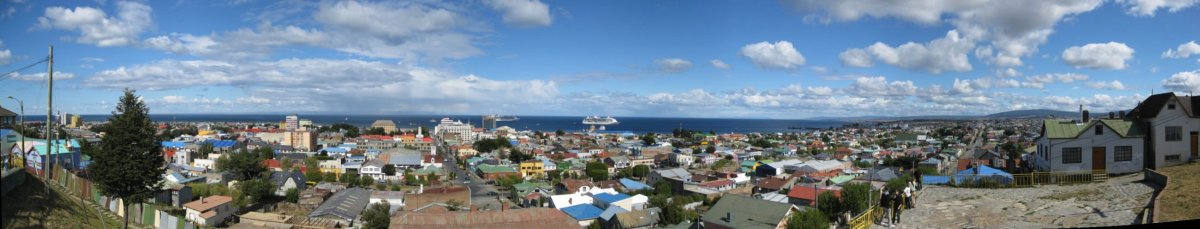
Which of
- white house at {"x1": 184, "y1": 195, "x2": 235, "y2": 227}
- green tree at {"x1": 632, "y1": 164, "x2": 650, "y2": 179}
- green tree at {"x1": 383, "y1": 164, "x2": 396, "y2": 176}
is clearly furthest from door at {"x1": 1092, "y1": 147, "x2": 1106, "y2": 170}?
green tree at {"x1": 383, "y1": 164, "x2": 396, "y2": 176}

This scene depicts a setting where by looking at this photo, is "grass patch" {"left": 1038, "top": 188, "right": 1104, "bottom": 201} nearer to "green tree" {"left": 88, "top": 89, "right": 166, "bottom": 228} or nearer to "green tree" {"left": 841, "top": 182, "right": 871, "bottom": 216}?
"green tree" {"left": 841, "top": 182, "right": 871, "bottom": 216}

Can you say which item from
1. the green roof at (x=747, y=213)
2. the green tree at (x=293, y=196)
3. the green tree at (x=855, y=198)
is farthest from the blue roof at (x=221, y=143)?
the green tree at (x=855, y=198)

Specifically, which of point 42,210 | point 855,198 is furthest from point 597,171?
point 42,210

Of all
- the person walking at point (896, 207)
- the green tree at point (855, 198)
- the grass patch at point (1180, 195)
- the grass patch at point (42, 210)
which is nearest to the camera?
the grass patch at point (42, 210)

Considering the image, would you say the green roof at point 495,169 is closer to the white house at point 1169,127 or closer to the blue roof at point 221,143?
the blue roof at point 221,143

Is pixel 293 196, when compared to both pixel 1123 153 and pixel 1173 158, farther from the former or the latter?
pixel 1173 158
